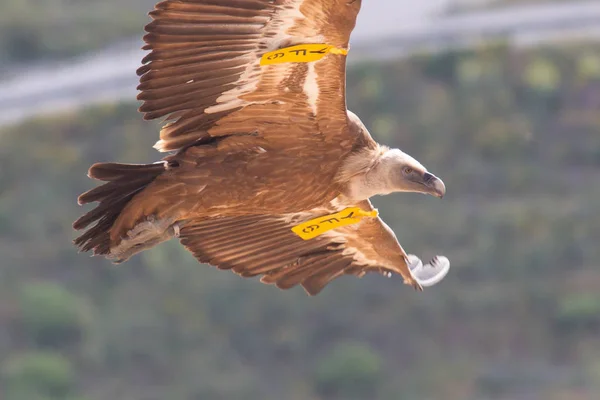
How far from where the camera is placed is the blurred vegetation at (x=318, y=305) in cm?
2816

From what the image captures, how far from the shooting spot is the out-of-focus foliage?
36.0 m

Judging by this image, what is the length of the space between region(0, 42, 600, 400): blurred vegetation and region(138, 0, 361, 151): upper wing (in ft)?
54.0

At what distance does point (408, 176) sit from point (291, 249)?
1.64m

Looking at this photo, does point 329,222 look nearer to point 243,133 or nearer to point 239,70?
point 243,133

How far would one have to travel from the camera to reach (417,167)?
11.6 m

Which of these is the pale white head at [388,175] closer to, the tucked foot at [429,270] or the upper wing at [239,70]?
the upper wing at [239,70]

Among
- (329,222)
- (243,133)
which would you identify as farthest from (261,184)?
(329,222)

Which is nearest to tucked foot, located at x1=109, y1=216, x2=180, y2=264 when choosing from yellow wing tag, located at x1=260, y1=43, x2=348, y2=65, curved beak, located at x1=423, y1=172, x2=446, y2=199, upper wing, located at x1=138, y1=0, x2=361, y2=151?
upper wing, located at x1=138, y1=0, x2=361, y2=151

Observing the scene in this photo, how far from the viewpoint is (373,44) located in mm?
33844

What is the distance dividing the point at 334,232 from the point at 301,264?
39 centimetres

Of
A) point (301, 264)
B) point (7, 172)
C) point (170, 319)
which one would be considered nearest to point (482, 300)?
point (170, 319)

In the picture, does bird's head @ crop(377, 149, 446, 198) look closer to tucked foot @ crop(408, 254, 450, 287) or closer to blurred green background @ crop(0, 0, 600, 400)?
tucked foot @ crop(408, 254, 450, 287)

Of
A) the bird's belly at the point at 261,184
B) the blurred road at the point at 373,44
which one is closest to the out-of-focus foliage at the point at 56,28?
the blurred road at the point at 373,44

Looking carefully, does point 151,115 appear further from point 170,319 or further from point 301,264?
point 170,319
